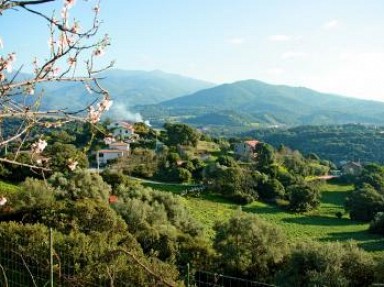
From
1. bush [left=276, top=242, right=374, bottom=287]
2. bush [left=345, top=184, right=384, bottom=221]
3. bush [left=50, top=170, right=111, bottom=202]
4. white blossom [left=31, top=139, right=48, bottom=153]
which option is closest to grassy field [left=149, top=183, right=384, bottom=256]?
bush [left=345, top=184, right=384, bottom=221]

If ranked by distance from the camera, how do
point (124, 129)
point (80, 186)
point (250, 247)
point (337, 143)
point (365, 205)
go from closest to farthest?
point (250, 247), point (124, 129), point (80, 186), point (365, 205), point (337, 143)

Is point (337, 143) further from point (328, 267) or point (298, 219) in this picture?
point (328, 267)

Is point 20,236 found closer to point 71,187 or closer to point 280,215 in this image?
point 71,187

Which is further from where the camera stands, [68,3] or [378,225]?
[378,225]

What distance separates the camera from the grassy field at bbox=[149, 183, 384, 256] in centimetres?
4075

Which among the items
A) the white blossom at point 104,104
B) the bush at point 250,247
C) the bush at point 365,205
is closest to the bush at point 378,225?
the bush at point 365,205

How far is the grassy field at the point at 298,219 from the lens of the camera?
40.8 meters

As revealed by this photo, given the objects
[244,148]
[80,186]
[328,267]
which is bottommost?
[244,148]

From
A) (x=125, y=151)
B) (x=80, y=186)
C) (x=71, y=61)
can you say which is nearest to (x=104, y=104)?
(x=71, y=61)

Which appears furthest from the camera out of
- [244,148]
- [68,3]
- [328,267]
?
[244,148]

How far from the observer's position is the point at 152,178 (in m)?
54.3

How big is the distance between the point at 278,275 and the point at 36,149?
1610 cm

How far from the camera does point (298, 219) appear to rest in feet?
159

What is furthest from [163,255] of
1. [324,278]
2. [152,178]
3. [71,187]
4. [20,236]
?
[152,178]
